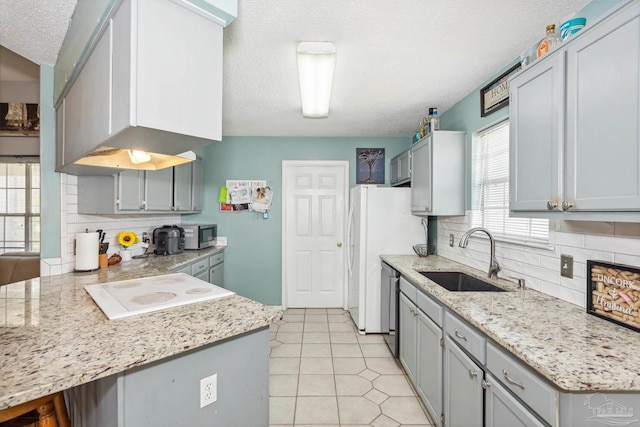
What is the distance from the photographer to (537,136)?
1370mm

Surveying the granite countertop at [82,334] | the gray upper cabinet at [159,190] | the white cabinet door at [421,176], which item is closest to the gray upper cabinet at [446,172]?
the white cabinet door at [421,176]

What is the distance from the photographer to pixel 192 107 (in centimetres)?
112

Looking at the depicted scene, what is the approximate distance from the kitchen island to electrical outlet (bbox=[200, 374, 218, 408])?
1.17 metres

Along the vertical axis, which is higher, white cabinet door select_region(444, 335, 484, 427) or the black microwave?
the black microwave

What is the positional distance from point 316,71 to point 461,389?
213 centimetres

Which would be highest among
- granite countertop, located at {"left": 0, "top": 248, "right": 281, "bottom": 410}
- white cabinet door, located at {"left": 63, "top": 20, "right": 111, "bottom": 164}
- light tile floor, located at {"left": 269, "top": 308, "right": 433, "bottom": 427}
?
white cabinet door, located at {"left": 63, "top": 20, "right": 111, "bottom": 164}

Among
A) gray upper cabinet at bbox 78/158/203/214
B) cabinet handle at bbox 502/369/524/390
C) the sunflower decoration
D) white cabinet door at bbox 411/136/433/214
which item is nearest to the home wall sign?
white cabinet door at bbox 411/136/433/214

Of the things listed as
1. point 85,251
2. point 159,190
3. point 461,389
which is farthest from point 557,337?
point 159,190

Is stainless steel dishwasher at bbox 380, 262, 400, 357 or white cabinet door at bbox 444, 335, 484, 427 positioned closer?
white cabinet door at bbox 444, 335, 484, 427

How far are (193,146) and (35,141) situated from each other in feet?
12.2

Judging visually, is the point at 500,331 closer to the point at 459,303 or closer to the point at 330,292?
the point at 459,303

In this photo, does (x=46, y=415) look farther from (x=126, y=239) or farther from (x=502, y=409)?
(x=126, y=239)

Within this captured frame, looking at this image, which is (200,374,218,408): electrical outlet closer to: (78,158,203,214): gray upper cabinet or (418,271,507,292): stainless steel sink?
(418,271,507,292): stainless steel sink

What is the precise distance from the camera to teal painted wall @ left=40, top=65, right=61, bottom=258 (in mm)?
2051
